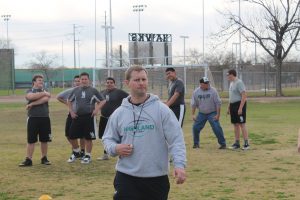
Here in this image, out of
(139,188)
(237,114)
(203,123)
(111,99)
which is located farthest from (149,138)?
A: (203,123)

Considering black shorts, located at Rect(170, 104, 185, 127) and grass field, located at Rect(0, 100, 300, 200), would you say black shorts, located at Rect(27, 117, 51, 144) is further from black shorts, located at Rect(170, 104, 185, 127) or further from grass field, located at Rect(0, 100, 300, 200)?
black shorts, located at Rect(170, 104, 185, 127)

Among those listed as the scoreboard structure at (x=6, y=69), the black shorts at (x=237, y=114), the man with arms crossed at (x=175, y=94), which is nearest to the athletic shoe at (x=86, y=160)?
the man with arms crossed at (x=175, y=94)

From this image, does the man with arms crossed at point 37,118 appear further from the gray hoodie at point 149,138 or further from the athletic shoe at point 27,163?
the gray hoodie at point 149,138

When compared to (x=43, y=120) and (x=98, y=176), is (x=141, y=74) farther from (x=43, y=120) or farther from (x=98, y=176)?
(x=43, y=120)

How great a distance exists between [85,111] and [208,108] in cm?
335

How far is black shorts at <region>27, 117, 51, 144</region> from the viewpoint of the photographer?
10.5 meters

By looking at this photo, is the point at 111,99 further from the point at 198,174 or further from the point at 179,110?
the point at 198,174

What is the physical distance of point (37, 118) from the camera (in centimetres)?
1055

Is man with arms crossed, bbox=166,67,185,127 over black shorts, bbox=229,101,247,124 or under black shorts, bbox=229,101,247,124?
over

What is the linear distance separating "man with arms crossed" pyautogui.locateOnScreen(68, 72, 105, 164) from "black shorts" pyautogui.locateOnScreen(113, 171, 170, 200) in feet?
19.9

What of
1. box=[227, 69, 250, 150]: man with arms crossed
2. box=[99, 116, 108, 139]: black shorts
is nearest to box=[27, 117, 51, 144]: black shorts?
box=[99, 116, 108, 139]: black shorts

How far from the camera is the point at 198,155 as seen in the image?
11562mm

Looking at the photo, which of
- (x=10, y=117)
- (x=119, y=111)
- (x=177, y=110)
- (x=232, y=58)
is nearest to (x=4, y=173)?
A: (x=177, y=110)

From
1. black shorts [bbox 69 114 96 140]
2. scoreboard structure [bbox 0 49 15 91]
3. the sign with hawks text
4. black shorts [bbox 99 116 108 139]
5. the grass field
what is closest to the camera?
the grass field
